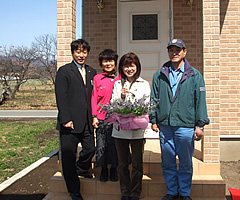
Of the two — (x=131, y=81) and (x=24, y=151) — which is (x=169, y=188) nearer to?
(x=131, y=81)

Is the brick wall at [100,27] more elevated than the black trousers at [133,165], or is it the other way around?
the brick wall at [100,27]

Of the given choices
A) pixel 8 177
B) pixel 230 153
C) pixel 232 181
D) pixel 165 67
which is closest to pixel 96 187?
pixel 165 67

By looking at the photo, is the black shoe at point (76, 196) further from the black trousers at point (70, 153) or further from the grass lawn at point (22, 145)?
the grass lawn at point (22, 145)

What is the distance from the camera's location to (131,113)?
3.17 metres

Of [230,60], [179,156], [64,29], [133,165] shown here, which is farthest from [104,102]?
[230,60]

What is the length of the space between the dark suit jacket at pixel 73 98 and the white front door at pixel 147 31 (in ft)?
8.56

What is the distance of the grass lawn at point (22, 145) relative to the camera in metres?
5.84

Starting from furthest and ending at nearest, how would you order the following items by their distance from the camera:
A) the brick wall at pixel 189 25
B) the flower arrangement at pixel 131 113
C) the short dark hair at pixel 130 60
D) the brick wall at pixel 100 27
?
the brick wall at pixel 100 27
the brick wall at pixel 189 25
the short dark hair at pixel 130 60
the flower arrangement at pixel 131 113

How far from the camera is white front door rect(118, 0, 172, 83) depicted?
5.87 meters

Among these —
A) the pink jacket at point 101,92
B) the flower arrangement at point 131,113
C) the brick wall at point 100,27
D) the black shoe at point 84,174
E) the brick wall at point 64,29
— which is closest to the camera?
the flower arrangement at point 131,113

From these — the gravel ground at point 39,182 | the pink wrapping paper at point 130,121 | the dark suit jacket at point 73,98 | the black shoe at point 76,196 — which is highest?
the dark suit jacket at point 73,98

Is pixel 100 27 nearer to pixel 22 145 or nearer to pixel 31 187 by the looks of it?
pixel 31 187

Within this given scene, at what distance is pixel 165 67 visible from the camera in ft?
11.0

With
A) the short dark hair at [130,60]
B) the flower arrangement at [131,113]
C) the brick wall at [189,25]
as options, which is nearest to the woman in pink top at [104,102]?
the short dark hair at [130,60]
